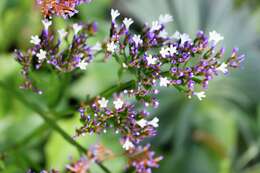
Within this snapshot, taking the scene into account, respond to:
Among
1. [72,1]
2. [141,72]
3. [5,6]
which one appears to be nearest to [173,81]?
[141,72]

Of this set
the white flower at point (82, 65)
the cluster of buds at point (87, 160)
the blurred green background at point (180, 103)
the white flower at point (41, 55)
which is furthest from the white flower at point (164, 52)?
the blurred green background at point (180, 103)

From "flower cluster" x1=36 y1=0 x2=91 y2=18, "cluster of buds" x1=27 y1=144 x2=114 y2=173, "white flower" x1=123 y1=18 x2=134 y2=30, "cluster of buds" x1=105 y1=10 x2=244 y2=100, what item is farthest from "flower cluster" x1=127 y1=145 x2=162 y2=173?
"flower cluster" x1=36 y1=0 x2=91 y2=18

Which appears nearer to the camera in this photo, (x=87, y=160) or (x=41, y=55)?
(x=41, y=55)

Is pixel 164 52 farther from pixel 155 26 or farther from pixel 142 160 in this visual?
pixel 142 160

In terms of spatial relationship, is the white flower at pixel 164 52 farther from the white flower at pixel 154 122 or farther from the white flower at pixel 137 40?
the white flower at pixel 154 122

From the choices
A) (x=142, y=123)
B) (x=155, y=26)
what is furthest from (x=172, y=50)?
(x=142, y=123)
